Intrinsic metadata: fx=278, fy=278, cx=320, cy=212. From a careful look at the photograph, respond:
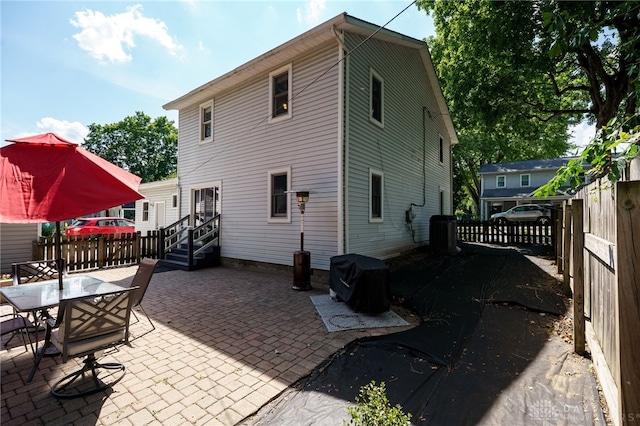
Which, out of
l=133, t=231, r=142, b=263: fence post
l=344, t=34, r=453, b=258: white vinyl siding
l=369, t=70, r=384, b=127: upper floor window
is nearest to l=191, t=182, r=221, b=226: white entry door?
l=133, t=231, r=142, b=263: fence post

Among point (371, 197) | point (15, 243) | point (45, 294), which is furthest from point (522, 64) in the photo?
point (15, 243)

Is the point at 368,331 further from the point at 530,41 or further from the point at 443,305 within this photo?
the point at 530,41

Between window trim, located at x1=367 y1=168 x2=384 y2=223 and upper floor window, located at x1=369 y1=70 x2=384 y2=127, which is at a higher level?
upper floor window, located at x1=369 y1=70 x2=384 y2=127

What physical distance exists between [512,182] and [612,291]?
3045 cm

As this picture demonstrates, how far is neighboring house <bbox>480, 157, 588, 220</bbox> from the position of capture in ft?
85.0

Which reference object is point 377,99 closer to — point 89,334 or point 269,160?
point 269,160

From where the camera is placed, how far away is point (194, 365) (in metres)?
3.21

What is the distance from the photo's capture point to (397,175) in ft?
31.2

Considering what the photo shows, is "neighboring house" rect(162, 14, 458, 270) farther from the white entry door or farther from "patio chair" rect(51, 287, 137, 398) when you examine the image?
"patio chair" rect(51, 287, 137, 398)

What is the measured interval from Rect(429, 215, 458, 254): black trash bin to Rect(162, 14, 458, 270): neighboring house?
709 mm

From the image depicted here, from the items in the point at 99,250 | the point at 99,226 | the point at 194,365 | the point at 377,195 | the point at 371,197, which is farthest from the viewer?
the point at 99,226

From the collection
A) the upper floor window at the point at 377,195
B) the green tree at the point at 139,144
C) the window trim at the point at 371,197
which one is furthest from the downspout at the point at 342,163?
the green tree at the point at 139,144

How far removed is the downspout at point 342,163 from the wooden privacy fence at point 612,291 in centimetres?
419

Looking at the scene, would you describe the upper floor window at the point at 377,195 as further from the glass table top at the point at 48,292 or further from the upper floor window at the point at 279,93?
the glass table top at the point at 48,292
